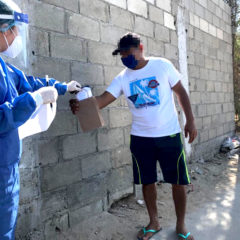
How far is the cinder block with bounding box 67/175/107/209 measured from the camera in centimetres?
264

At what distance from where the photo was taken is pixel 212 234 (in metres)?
2.56

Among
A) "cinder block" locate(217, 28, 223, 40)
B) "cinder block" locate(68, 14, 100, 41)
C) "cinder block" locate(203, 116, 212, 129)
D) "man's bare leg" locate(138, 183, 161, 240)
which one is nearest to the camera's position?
"man's bare leg" locate(138, 183, 161, 240)

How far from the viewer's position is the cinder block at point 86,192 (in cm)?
264

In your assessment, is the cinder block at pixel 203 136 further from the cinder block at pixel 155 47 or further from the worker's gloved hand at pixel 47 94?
the worker's gloved hand at pixel 47 94

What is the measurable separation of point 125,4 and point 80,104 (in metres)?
1.71

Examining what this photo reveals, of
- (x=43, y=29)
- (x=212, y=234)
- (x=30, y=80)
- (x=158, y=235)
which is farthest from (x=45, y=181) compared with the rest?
(x=212, y=234)

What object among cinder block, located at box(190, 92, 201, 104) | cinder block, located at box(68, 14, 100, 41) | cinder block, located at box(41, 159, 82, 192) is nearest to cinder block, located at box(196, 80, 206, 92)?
cinder block, located at box(190, 92, 201, 104)

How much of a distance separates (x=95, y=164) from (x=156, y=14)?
235 centimetres

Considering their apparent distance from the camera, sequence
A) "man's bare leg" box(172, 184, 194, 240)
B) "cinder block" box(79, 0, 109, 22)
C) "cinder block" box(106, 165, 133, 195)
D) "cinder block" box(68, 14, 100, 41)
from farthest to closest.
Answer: "cinder block" box(106, 165, 133, 195)
"cinder block" box(79, 0, 109, 22)
"cinder block" box(68, 14, 100, 41)
"man's bare leg" box(172, 184, 194, 240)

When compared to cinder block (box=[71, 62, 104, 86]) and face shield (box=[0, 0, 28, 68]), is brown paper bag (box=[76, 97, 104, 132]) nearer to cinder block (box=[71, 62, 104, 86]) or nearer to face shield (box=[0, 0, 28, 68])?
cinder block (box=[71, 62, 104, 86])

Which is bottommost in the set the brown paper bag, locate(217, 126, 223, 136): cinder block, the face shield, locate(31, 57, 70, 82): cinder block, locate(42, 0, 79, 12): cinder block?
locate(217, 126, 223, 136): cinder block

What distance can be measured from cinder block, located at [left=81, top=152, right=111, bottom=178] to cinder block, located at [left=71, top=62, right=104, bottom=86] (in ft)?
2.54

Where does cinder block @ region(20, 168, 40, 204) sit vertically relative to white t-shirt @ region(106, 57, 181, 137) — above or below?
below

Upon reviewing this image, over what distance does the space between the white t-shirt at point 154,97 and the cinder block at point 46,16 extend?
792 millimetres
